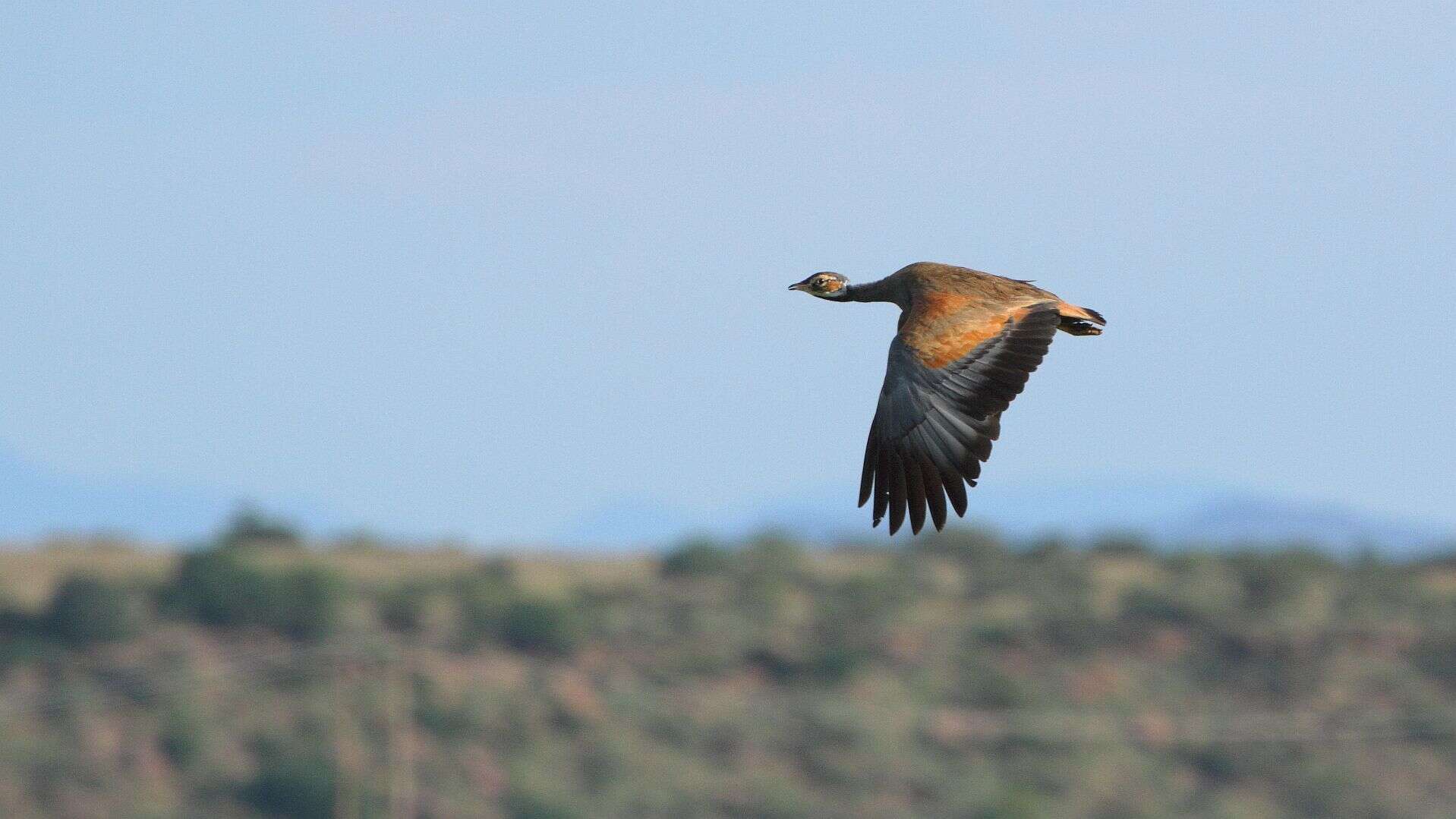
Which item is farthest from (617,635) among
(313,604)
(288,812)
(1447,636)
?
(1447,636)

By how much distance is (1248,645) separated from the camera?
4153 cm

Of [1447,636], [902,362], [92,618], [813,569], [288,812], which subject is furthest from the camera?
[813,569]

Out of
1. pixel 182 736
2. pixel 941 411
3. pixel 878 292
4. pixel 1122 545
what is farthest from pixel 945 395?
pixel 1122 545

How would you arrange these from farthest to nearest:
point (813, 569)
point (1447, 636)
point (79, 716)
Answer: point (813, 569) < point (1447, 636) < point (79, 716)

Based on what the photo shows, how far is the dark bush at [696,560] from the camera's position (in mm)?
45406

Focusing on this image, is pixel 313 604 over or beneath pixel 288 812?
over

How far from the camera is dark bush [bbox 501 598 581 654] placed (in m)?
40.8

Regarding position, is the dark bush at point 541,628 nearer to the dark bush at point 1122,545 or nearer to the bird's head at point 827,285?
the dark bush at point 1122,545

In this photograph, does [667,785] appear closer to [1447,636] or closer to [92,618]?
[92,618]

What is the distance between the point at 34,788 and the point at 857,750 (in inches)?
495

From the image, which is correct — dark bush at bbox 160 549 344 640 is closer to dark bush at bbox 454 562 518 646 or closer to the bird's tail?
dark bush at bbox 454 562 518 646

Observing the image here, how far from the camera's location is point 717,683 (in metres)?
40.1

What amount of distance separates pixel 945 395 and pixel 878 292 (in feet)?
8.83

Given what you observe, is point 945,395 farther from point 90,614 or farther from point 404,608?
point 404,608
